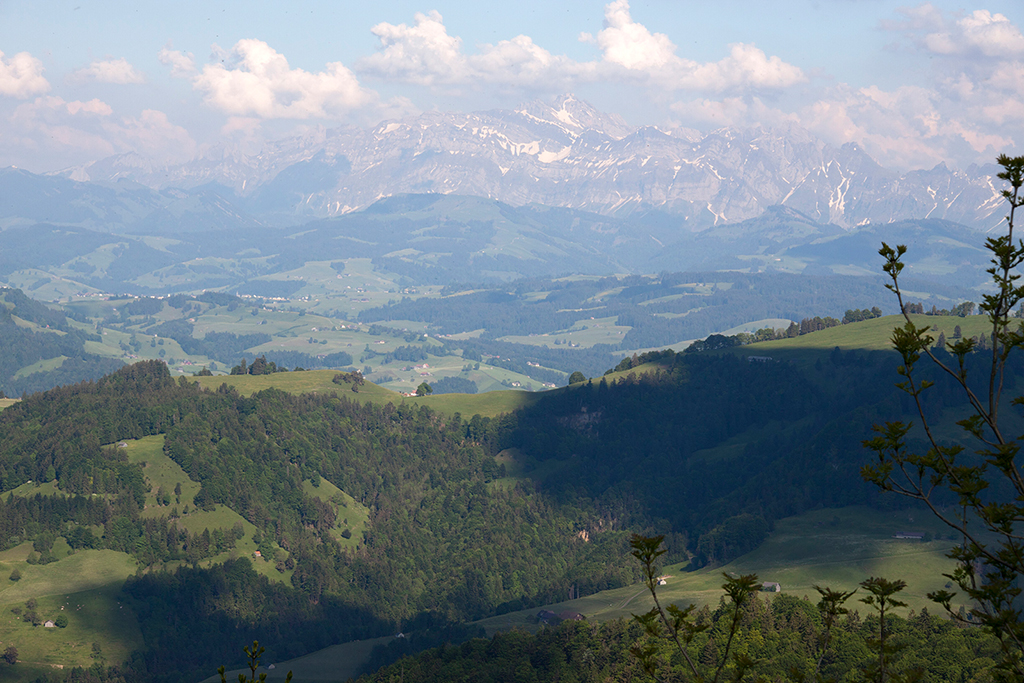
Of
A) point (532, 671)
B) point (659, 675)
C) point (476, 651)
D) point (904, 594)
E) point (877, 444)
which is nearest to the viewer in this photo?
point (877, 444)

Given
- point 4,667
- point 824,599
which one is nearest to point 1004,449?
point 824,599

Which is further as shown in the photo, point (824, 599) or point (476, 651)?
point (476, 651)

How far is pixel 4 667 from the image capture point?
197000 mm

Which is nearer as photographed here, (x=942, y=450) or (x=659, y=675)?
(x=942, y=450)

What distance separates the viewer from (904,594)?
196 m

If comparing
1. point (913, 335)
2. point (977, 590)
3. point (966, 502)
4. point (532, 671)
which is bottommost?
point (532, 671)

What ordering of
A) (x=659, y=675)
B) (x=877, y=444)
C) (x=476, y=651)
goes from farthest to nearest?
(x=476, y=651) < (x=659, y=675) < (x=877, y=444)

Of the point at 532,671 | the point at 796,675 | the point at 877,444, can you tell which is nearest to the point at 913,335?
the point at 877,444

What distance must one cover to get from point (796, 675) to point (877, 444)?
292 inches

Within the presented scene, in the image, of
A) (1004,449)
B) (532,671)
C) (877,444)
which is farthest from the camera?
(532,671)

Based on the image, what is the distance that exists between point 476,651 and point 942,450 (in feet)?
544

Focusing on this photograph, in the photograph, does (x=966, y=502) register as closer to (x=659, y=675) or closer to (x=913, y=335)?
(x=913, y=335)

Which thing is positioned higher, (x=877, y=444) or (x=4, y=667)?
(x=877, y=444)

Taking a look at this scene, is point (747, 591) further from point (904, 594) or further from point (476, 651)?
point (904, 594)
